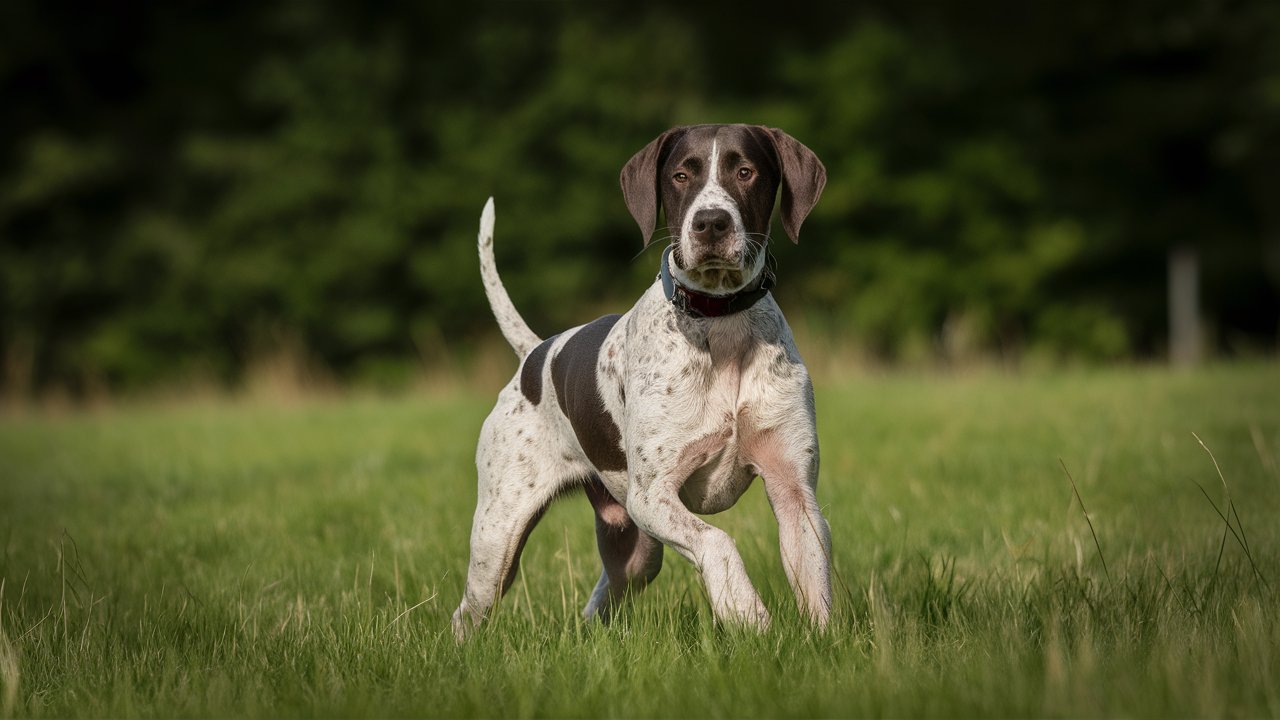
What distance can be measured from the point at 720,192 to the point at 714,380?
575 mm

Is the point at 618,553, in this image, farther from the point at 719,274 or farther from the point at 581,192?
the point at 581,192

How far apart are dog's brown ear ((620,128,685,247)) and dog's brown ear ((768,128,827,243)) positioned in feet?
1.10

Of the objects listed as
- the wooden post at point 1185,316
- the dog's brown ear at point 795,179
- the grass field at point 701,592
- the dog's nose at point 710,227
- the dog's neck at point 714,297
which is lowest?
the grass field at point 701,592

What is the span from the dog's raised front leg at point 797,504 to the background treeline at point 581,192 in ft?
65.8

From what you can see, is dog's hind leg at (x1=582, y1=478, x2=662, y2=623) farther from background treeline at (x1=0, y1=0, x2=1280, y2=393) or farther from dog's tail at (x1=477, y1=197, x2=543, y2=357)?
background treeline at (x1=0, y1=0, x2=1280, y2=393)

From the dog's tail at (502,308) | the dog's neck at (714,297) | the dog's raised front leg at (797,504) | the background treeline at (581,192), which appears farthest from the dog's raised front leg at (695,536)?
the background treeline at (581,192)

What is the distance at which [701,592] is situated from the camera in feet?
14.7

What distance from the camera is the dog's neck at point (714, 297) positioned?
3902 mm

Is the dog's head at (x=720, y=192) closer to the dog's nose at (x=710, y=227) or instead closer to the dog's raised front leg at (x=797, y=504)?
the dog's nose at (x=710, y=227)

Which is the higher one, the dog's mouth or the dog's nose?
the dog's nose

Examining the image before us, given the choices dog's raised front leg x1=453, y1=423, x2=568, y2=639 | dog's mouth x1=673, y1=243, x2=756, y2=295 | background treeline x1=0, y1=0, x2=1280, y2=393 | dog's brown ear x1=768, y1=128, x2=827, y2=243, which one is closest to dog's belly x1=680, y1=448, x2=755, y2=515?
dog's mouth x1=673, y1=243, x2=756, y2=295

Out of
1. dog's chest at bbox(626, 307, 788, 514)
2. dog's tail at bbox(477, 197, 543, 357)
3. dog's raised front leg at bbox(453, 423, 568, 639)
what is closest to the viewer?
dog's chest at bbox(626, 307, 788, 514)

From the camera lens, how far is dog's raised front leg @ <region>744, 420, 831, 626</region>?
3.81m

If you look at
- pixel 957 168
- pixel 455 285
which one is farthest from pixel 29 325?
pixel 957 168
